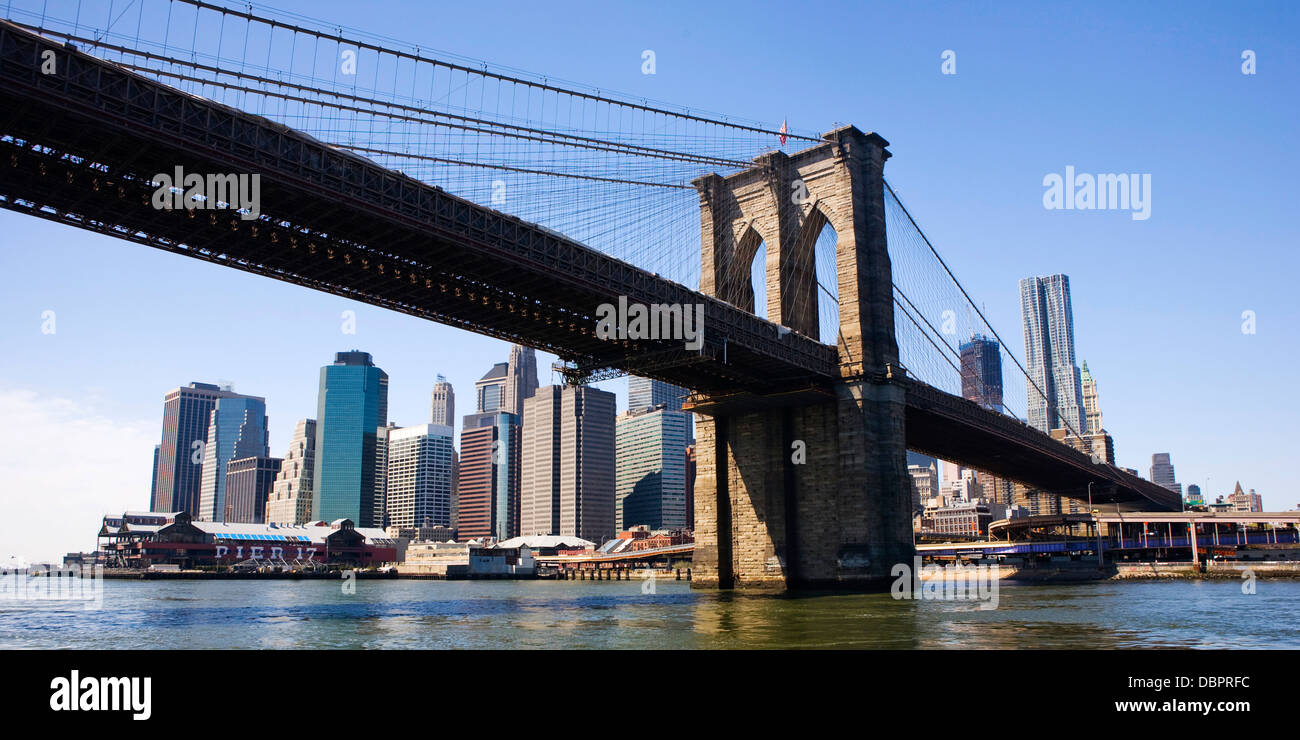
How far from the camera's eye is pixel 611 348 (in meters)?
55.3

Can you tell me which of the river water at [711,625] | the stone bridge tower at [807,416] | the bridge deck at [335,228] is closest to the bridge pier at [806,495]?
the stone bridge tower at [807,416]

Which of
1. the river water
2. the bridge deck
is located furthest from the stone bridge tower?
the river water

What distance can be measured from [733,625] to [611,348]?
2445 centimetres

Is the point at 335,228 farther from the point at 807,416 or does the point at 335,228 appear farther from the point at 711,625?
the point at 807,416

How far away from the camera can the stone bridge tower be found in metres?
59.0

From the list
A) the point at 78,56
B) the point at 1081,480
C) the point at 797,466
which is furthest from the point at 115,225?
the point at 1081,480

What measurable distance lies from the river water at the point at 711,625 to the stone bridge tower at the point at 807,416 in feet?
27.1

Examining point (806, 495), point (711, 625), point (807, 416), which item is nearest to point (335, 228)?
Answer: point (711, 625)

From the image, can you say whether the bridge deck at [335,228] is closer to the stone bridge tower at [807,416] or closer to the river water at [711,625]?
the stone bridge tower at [807,416]

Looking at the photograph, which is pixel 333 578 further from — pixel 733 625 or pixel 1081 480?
pixel 733 625

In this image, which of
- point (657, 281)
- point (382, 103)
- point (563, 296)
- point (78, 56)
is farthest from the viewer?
point (657, 281)

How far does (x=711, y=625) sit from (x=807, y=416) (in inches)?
1196

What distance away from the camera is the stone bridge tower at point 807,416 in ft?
194
